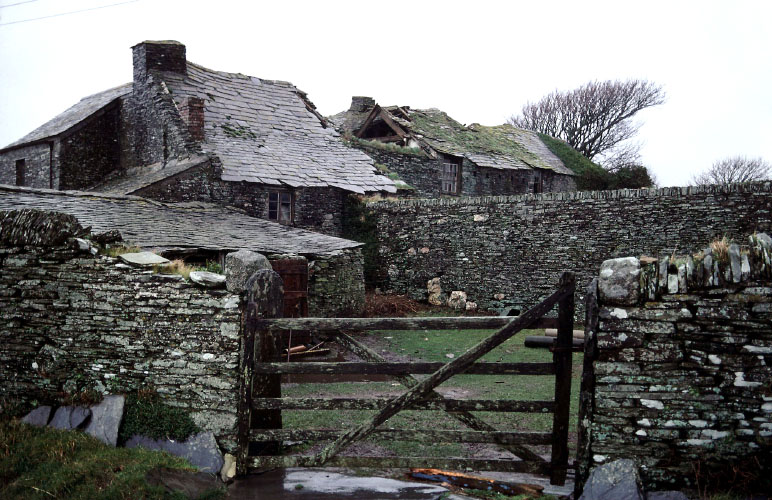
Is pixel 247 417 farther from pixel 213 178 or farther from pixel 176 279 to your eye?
pixel 213 178

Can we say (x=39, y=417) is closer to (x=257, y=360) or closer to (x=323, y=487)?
(x=257, y=360)

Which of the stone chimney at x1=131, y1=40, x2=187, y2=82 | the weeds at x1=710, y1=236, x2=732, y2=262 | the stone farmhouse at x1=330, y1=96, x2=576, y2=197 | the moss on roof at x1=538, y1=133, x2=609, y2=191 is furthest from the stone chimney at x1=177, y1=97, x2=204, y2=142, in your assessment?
the moss on roof at x1=538, y1=133, x2=609, y2=191

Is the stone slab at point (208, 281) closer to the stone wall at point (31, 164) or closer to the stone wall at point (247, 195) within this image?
the stone wall at point (247, 195)

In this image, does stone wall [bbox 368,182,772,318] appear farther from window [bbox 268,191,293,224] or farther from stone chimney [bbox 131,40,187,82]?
stone chimney [bbox 131,40,187,82]

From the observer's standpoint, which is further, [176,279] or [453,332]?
[453,332]

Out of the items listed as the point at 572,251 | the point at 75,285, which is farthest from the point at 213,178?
the point at 75,285

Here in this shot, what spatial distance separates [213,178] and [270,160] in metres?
2.48

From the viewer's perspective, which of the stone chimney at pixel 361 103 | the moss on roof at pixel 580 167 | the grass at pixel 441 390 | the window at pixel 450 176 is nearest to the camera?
the grass at pixel 441 390

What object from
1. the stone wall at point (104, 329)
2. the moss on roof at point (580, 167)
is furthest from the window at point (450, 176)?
the stone wall at point (104, 329)

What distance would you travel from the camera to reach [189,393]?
248 inches

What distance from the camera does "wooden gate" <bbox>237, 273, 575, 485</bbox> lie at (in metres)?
5.46

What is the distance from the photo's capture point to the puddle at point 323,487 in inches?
216

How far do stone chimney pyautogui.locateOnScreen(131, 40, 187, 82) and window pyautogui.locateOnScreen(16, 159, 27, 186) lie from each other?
5.84 meters

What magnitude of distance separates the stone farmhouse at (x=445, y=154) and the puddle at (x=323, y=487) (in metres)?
19.8
